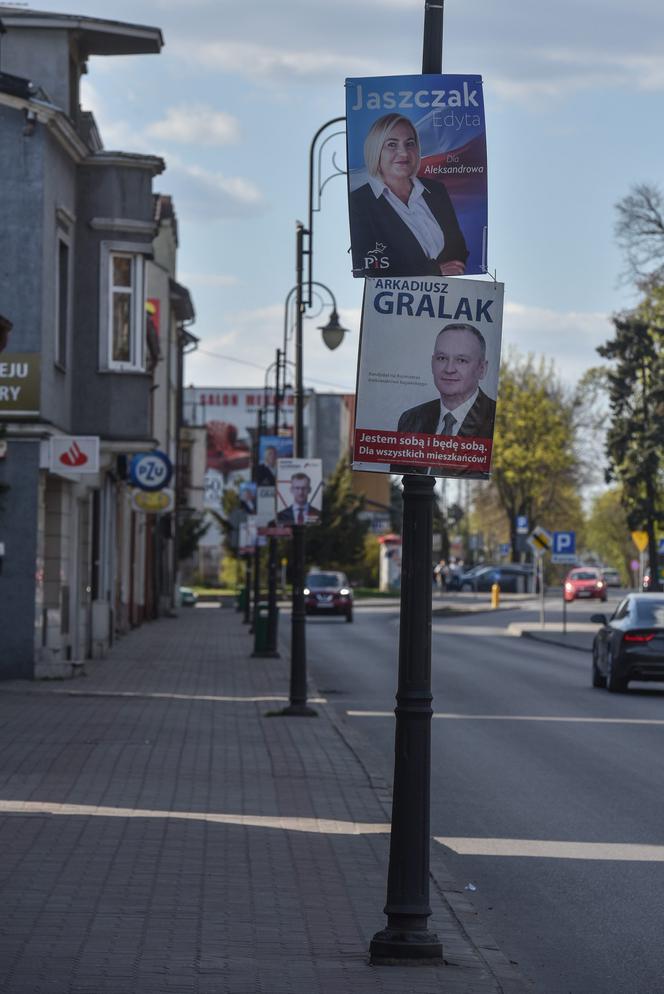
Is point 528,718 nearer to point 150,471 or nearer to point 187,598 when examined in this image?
point 150,471

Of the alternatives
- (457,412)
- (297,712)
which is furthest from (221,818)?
(297,712)

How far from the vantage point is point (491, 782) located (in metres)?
14.6

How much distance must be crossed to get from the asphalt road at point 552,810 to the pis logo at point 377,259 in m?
3.06

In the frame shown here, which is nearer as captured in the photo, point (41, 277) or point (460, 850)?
point (460, 850)

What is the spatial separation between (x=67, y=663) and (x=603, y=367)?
5101 centimetres

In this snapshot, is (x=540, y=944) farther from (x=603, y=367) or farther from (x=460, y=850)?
(x=603, y=367)

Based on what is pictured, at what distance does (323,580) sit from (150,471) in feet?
76.1

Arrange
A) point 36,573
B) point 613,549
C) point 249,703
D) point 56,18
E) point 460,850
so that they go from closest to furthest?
point 460,850, point 249,703, point 36,573, point 56,18, point 613,549

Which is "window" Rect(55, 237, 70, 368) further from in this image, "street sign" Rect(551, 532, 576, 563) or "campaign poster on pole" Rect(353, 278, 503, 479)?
"street sign" Rect(551, 532, 576, 563)

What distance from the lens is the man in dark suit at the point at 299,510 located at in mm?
21234

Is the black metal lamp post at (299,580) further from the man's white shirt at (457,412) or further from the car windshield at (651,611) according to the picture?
the man's white shirt at (457,412)

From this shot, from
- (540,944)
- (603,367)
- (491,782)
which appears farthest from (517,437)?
(540,944)

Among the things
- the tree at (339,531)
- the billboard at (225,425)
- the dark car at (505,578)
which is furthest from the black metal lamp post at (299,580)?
the billboard at (225,425)

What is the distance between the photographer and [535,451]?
10144 centimetres
